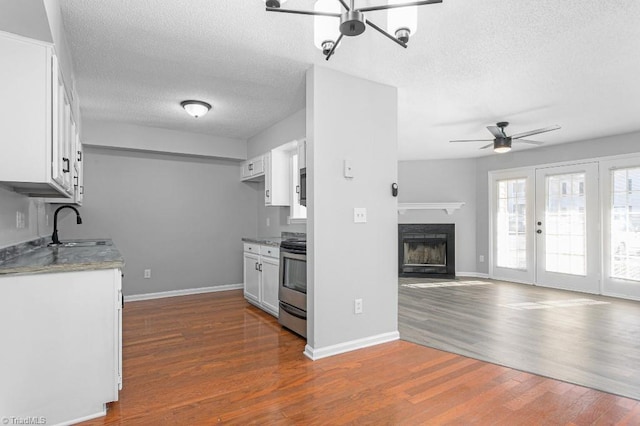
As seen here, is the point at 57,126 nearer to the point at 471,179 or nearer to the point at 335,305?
the point at 335,305

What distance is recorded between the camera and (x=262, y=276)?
13.5 ft

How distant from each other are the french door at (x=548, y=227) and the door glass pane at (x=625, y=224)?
204 mm

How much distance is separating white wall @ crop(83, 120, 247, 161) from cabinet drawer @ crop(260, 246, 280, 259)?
6.24 feet

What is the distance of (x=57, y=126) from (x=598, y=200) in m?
6.53

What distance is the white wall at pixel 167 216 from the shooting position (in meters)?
4.70

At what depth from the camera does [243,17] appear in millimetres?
2139

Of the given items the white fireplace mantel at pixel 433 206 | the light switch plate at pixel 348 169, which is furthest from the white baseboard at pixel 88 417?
the white fireplace mantel at pixel 433 206

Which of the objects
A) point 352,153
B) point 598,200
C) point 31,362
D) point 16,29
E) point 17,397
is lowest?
point 17,397

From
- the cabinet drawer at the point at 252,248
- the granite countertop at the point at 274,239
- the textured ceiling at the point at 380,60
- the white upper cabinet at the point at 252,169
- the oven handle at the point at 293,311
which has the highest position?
the textured ceiling at the point at 380,60

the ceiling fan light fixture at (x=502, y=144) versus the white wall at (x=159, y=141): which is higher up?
the white wall at (x=159, y=141)

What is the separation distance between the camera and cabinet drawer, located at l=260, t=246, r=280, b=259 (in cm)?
377

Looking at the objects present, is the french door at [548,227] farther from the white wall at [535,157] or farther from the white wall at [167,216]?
the white wall at [167,216]

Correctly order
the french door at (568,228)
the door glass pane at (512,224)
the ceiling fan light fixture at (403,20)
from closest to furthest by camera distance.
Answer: the ceiling fan light fixture at (403,20), the french door at (568,228), the door glass pane at (512,224)

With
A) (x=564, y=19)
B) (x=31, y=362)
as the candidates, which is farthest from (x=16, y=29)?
(x=564, y=19)
